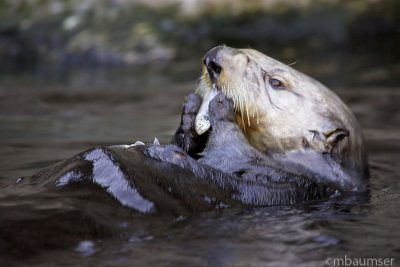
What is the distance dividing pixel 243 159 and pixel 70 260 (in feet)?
4.42

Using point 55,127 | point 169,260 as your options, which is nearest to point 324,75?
point 55,127

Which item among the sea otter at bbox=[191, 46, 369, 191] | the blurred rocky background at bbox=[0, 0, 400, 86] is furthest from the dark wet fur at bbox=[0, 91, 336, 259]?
the blurred rocky background at bbox=[0, 0, 400, 86]

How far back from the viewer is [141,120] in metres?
6.55

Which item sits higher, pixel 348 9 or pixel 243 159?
pixel 348 9

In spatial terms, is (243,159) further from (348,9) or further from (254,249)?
(348,9)

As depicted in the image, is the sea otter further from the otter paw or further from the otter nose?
the otter paw

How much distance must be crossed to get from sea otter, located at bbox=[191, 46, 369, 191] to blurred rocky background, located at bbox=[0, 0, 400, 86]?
18.6 feet

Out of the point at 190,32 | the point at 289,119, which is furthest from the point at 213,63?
the point at 190,32

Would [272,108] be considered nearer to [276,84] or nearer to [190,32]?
[276,84]

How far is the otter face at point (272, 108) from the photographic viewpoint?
402 cm

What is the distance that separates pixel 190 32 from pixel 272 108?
21.1 ft

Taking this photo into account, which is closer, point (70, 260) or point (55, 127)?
point (70, 260)

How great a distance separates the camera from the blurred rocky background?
10070mm

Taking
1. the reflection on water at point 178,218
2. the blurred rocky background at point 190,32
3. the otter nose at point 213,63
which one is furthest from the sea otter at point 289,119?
the blurred rocky background at point 190,32
